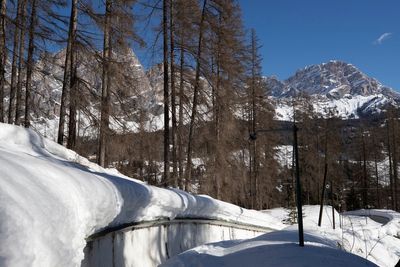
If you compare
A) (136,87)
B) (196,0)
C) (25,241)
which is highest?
(196,0)

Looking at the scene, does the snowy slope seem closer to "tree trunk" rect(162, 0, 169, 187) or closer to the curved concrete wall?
the curved concrete wall

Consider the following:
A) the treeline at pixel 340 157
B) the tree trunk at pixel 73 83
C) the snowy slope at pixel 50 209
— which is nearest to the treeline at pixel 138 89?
the tree trunk at pixel 73 83

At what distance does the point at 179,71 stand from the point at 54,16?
598 centimetres

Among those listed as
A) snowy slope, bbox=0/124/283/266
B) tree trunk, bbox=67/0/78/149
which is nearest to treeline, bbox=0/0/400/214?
tree trunk, bbox=67/0/78/149

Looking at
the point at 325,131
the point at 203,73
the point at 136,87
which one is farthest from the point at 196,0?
the point at 325,131

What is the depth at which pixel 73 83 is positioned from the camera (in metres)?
12.3

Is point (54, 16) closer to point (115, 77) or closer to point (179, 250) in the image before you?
point (115, 77)

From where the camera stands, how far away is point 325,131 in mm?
45906

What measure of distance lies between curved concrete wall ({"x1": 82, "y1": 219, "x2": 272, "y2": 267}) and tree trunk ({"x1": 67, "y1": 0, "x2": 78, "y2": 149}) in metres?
4.69

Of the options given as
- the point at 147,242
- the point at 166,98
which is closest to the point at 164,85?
the point at 166,98

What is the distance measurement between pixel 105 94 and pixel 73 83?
5.30 ft

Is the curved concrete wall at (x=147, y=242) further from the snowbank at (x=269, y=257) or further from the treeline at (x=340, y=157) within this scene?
the treeline at (x=340, y=157)

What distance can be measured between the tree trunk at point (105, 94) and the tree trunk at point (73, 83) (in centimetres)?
79

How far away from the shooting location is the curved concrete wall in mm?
4734
